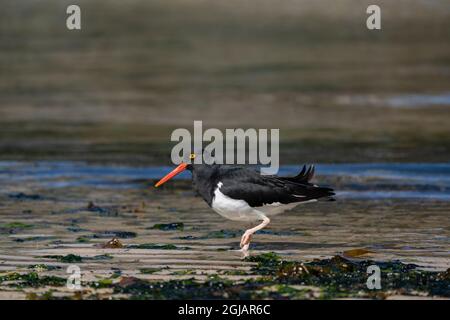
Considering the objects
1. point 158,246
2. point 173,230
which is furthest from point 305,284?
point 173,230

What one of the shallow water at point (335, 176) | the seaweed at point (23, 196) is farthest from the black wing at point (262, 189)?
the seaweed at point (23, 196)

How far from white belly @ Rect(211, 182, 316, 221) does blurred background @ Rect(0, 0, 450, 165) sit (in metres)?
5.53

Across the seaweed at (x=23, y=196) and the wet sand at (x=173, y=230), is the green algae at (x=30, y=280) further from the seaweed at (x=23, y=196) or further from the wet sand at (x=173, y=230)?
the seaweed at (x=23, y=196)

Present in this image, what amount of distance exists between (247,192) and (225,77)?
15.7 meters

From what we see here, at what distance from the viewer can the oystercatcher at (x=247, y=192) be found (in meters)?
10.6

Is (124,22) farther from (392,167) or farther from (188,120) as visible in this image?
(392,167)

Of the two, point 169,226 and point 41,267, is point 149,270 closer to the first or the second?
point 41,267

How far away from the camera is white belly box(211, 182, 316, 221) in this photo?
10648 millimetres

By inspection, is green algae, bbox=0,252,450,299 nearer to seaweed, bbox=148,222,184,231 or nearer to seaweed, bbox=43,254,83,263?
seaweed, bbox=43,254,83,263

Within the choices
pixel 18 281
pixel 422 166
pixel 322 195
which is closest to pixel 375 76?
pixel 422 166

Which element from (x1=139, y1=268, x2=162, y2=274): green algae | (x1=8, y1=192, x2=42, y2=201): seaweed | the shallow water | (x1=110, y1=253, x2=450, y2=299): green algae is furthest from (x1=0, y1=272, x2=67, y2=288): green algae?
the shallow water

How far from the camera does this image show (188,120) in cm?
2081
